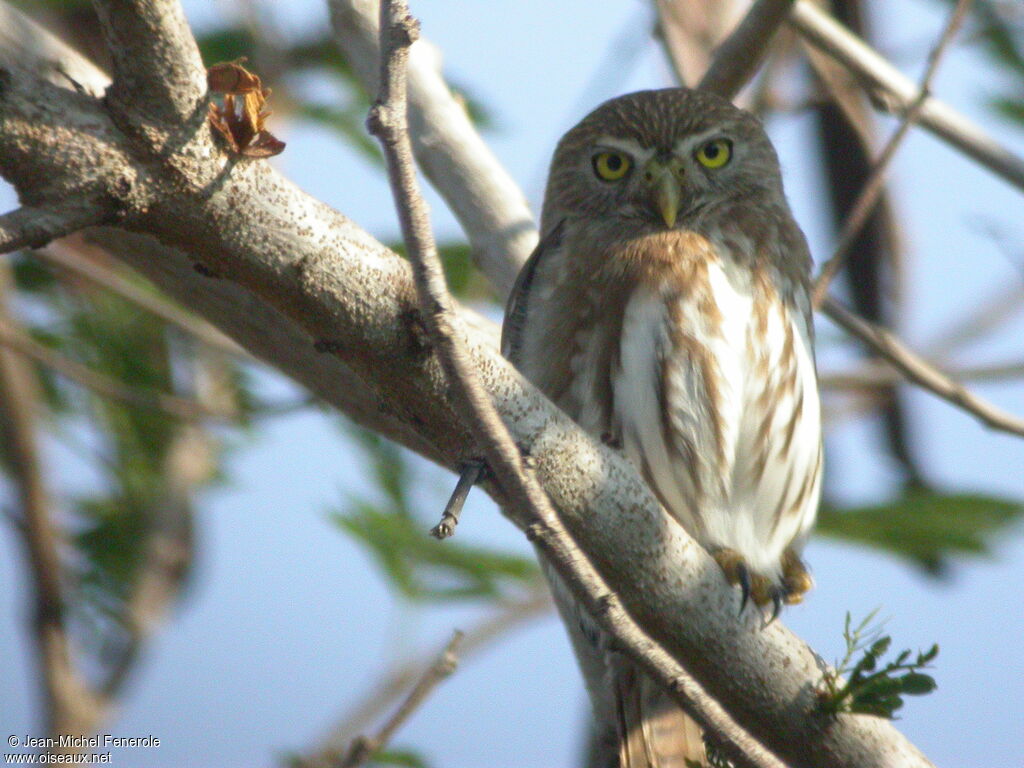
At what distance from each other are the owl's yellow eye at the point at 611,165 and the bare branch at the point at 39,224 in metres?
2.02

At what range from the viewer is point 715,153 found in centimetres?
349

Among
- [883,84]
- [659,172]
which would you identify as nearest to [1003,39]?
[883,84]

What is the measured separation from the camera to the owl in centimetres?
286

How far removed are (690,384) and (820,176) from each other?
3.12 meters

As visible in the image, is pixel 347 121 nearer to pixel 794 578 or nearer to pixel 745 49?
pixel 745 49

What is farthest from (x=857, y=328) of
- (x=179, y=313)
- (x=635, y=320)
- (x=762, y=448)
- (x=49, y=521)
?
(x=49, y=521)

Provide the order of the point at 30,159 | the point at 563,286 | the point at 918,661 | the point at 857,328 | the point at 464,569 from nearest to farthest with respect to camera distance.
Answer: the point at 30,159 → the point at 918,661 → the point at 563,286 → the point at 857,328 → the point at 464,569

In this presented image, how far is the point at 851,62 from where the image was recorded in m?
3.52

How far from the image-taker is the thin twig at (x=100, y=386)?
3621 millimetres

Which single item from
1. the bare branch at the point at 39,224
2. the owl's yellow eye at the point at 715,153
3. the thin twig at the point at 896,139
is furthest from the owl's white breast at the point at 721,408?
the bare branch at the point at 39,224

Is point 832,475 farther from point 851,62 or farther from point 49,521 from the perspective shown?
point 49,521

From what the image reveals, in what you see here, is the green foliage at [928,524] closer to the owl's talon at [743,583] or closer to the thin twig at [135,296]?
the owl's talon at [743,583]

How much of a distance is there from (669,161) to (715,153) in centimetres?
16

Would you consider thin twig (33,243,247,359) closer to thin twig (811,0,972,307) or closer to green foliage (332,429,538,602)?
green foliage (332,429,538,602)
